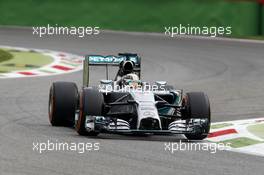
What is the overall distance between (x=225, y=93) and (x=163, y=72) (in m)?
4.22

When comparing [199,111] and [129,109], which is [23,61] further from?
[199,111]

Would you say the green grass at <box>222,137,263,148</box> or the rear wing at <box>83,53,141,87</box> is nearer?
the green grass at <box>222,137,263,148</box>

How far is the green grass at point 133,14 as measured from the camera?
30812mm

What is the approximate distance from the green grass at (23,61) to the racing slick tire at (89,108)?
9213mm

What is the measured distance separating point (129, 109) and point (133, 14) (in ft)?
59.6

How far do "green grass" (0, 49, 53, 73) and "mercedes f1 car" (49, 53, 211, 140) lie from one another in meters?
8.02

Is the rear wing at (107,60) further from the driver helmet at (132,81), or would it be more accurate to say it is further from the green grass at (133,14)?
the green grass at (133,14)

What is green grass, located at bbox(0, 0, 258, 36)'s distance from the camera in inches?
1213

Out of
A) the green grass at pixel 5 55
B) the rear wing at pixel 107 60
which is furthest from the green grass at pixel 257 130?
the green grass at pixel 5 55

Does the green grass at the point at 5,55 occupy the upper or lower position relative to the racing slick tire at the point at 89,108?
upper

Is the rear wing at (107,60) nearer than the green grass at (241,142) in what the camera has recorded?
No

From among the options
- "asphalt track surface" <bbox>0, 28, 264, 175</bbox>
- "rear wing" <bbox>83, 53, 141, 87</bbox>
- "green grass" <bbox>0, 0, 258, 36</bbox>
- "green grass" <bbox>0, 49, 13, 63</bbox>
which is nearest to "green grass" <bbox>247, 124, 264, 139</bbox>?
"asphalt track surface" <bbox>0, 28, 264, 175</bbox>

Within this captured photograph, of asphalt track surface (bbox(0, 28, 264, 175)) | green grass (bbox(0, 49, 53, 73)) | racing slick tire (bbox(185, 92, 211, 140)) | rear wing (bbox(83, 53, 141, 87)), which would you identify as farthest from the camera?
green grass (bbox(0, 49, 53, 73))

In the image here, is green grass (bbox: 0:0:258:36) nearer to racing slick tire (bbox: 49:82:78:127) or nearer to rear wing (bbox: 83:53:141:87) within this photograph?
rear wing (bbox: 83:53:141:87)
